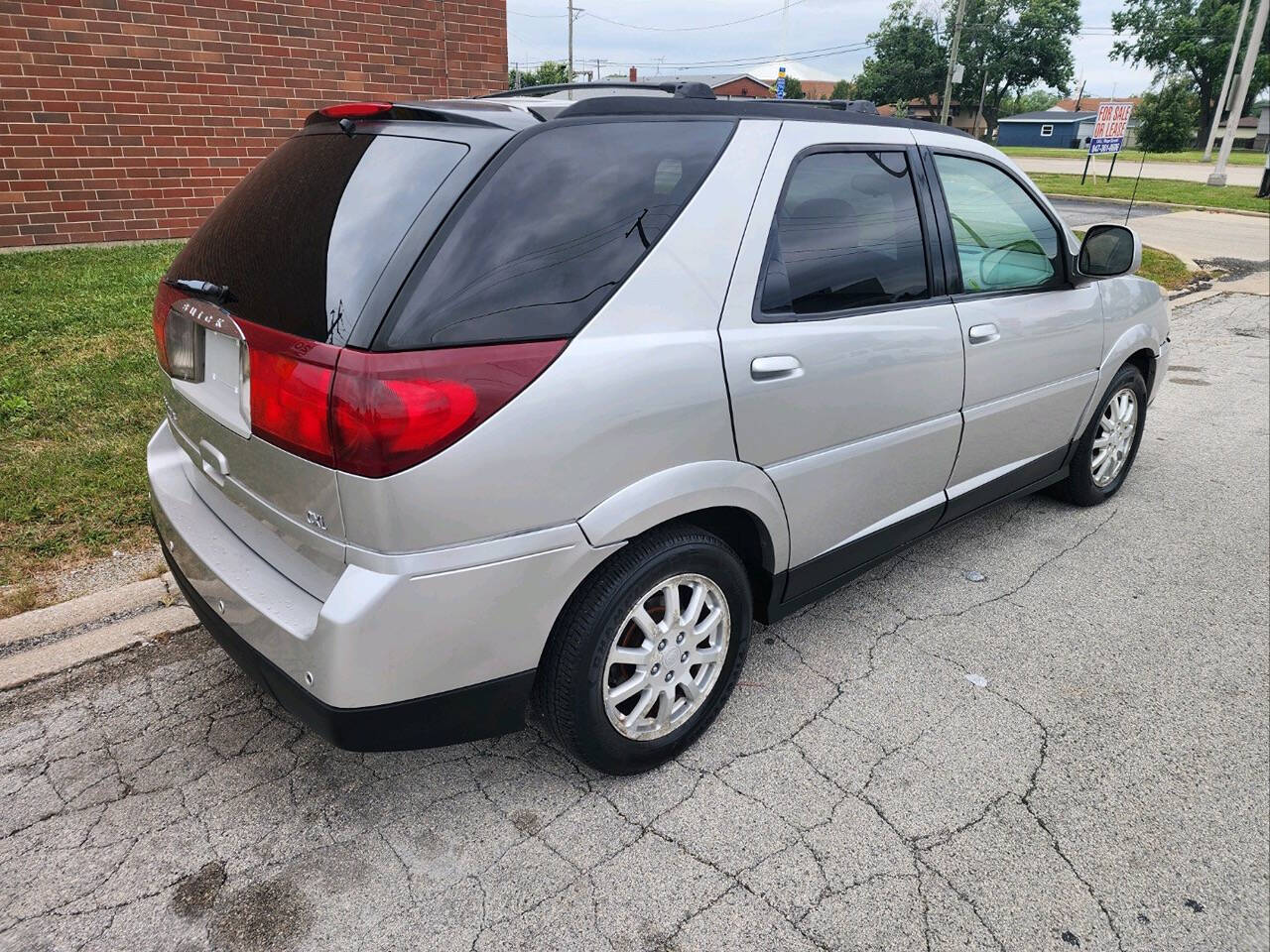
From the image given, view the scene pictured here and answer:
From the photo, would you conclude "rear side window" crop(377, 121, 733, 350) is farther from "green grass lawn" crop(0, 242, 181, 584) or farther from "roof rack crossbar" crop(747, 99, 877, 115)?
"green grass lawn" crop(0, 242, 181, 584)

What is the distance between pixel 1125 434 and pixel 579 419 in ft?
11.7

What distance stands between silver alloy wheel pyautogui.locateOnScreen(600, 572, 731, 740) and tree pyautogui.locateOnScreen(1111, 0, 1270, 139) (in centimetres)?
7820

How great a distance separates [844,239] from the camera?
265cm

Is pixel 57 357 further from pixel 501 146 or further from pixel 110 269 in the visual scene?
pixel 501 146

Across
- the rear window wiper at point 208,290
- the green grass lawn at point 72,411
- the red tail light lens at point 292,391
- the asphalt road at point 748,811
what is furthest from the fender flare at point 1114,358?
the green grass lawn at point 72,411

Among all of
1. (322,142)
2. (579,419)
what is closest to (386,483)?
(579,419)

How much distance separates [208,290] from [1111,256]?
340cm

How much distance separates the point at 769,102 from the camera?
2602 mm

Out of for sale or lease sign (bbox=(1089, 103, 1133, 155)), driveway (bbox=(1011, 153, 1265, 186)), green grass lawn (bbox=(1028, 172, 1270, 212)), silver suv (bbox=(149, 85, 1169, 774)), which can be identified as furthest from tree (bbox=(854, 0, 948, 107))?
silver suv (bbox=(149, 85, 1169, 774))

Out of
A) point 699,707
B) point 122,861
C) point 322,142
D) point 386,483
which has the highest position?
point 322,142

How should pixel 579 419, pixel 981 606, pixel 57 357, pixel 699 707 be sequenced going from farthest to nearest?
pixel 57 357 → pixel 981 606 → pixel 699 707 → pixel 579 419

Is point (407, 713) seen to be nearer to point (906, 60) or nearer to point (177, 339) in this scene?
point (177, 339)

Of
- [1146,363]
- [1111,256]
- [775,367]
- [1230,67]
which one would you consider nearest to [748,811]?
[775,367]

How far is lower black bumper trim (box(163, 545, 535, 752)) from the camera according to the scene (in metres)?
1.92
